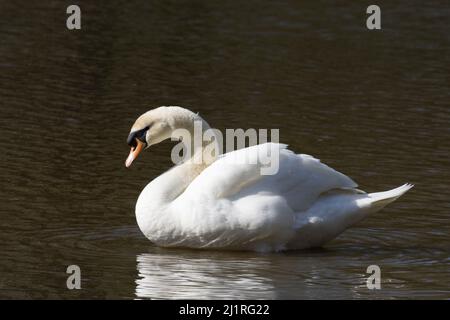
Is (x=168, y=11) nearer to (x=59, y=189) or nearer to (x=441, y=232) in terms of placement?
(x=59, y=189)

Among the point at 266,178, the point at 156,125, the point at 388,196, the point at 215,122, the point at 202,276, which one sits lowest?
the point at 202,276

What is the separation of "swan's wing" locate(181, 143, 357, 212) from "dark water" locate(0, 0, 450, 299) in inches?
20.2

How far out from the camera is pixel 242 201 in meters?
9.51

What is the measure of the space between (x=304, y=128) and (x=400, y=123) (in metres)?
1.26

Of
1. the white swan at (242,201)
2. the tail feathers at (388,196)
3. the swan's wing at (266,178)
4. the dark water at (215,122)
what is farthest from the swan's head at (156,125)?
the tail feathers at (388,196)

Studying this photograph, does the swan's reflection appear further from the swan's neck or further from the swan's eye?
the swan's eye

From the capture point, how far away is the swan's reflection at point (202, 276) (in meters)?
8.47

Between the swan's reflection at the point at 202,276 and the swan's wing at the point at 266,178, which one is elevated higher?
the swan's wing at the point at 266,178

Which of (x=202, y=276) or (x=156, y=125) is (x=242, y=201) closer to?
(x=202, y=276)

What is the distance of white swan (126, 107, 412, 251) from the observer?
946 centimetres

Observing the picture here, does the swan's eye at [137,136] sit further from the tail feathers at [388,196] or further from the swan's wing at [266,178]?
the tail feathers at [388,196]

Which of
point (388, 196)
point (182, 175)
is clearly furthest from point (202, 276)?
point (388, 196)

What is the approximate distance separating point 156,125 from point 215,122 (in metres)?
4.10

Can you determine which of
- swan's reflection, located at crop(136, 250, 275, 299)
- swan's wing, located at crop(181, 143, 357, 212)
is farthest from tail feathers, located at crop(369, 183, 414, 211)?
swan's reflection, located at crop(136, 250, 275, 299)
